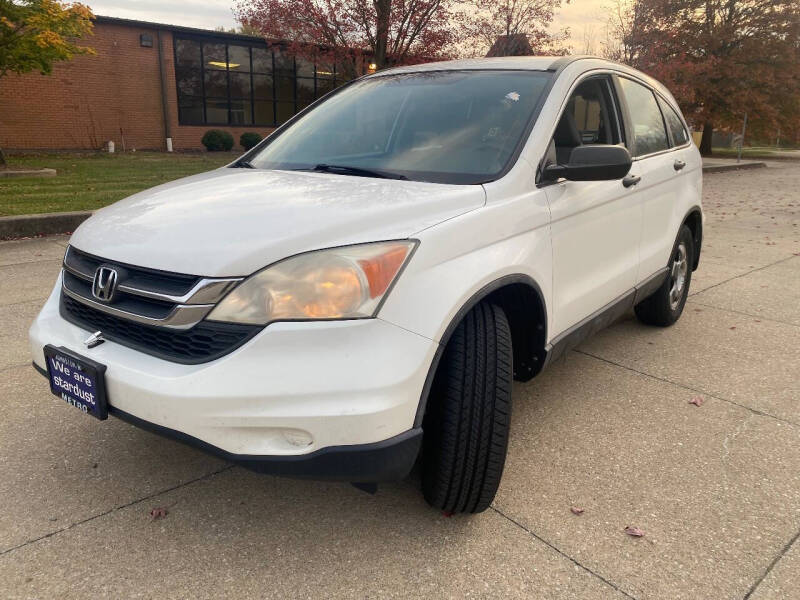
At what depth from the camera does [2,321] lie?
4430mm

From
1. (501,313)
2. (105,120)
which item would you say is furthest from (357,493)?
(105,120)

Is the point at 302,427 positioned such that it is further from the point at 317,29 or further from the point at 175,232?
the point at 317,29

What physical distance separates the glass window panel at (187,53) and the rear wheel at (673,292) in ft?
72.5

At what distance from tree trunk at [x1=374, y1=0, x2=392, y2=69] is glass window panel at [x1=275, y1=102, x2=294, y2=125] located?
10356mm

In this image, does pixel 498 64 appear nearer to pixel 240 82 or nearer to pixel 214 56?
pixel 214 56

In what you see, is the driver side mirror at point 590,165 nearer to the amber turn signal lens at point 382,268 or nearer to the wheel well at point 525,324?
the wheel well at point 525,324

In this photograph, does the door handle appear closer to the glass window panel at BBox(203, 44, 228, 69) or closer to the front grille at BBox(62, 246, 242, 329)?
the front grille at BBox(62, 246, 242, 329)

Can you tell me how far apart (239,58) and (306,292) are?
24.6m

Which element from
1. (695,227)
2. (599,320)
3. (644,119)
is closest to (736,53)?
(695,227)

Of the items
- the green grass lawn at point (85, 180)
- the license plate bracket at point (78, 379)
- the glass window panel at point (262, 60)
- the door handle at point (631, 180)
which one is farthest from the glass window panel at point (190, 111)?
the license plate bracket at point (78, 379)

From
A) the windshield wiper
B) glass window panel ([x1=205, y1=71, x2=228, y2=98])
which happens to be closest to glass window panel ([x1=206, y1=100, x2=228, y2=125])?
glass window panel ([x1=205, y1=71, x2=228, y2=98])

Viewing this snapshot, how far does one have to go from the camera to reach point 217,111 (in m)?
24.0

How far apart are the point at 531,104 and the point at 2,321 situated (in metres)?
3.85

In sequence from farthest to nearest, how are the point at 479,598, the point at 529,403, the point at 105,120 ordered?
1. the point at 105,120
2. the point at 529,403
3. the point at 479,598
